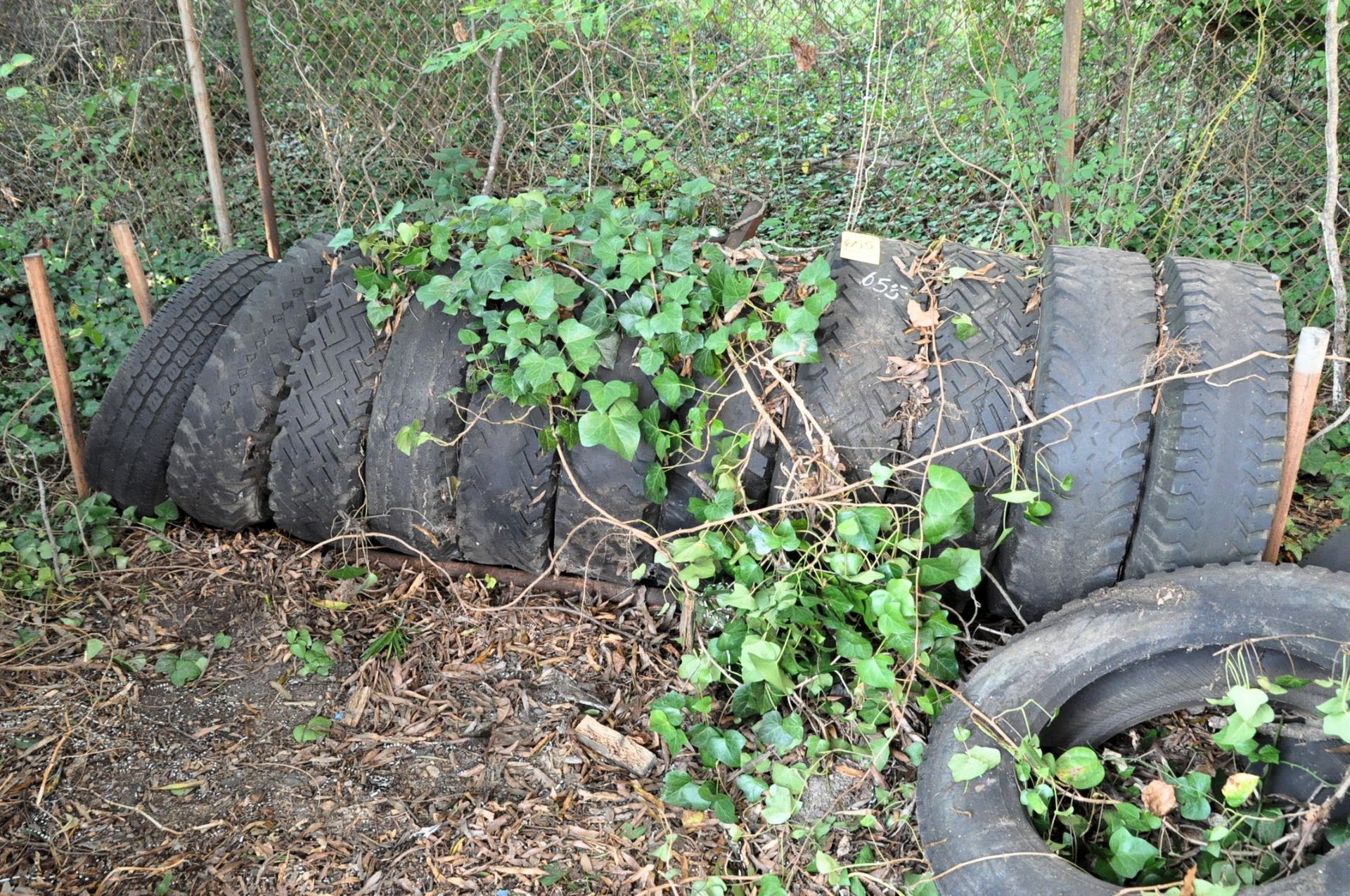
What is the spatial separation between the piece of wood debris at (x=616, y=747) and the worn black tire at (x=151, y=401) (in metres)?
1.99

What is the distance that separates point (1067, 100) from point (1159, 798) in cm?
326

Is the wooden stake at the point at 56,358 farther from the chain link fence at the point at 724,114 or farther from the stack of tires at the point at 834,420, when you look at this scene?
the chain link fence at the point at 724,114

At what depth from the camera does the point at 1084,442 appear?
2.52 m

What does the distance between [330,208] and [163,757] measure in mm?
3719

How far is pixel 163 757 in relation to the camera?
2611 mm

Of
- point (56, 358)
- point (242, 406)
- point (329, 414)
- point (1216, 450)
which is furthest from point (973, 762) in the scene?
point (56, 358)

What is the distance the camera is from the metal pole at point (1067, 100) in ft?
13.5

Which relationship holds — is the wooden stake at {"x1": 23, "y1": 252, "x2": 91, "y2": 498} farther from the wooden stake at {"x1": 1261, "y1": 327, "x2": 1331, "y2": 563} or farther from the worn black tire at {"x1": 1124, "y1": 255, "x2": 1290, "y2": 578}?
the wooden stake at {"x1": 1261, "y1": 327, "x2": 1331, "y2": 563}

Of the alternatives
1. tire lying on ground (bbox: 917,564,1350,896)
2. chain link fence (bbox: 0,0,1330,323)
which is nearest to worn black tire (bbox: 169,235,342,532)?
chain link fence (bbox: 0,0,1330,323)

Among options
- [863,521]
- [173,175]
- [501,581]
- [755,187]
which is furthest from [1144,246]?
[173,175]

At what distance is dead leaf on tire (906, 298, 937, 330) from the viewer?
2795mm

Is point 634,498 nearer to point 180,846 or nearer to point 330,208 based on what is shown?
point 180,846

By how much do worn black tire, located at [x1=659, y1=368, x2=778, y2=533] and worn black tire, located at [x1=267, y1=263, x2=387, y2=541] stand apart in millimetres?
1142

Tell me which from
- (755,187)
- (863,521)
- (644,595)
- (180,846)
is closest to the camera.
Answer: (180,846)
